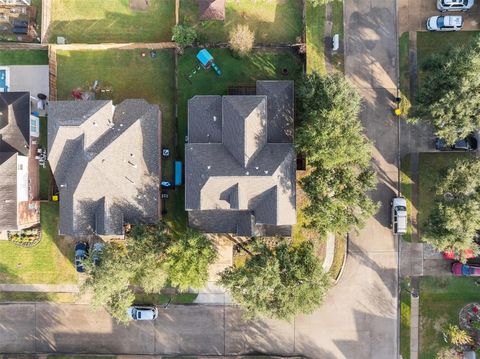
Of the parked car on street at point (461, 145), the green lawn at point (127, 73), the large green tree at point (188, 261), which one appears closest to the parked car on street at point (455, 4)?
the parked car on street at point (461, 145)

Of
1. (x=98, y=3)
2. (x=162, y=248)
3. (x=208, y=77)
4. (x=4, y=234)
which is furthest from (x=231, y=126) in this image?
(x=4, y=234)

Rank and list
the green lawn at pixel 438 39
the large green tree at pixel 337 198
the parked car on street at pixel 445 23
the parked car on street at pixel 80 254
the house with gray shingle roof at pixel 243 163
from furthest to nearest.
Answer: the green lawn at pixel 438 39
the parked car on street at pixel 80 254
the parked car on street at pixel 445 23
the house with gray shingle roof at pixel 243 163
the large green tree at pixel 337 198

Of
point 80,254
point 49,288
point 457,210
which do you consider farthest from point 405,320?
point 49,288

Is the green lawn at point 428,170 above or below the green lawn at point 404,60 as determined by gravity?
below

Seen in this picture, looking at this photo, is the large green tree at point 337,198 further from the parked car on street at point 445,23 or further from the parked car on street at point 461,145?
the parked car on street at point 445,23

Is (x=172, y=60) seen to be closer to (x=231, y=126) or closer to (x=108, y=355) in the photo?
(x=231, y=126)

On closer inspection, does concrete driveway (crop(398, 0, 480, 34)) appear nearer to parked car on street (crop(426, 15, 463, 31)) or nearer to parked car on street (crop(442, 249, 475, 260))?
parked car on street (crop(426, 15, 463, 31))
